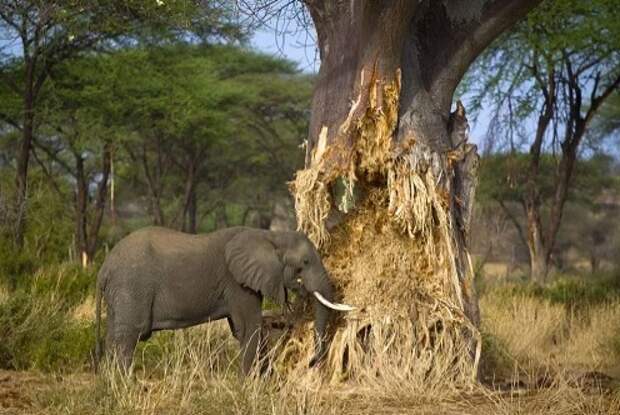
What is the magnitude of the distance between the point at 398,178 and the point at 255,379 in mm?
1975

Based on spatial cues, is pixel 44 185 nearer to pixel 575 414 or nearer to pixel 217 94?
pixel 217 94

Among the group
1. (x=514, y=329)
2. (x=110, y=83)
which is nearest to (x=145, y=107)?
(x=110, y=83)

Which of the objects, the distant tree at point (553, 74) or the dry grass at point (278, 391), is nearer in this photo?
the dry grass at point (278, 391)

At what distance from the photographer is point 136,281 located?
762cm

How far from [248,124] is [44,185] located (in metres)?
7.18

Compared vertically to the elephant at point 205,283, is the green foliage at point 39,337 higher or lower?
lower

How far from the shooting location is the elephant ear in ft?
25.4

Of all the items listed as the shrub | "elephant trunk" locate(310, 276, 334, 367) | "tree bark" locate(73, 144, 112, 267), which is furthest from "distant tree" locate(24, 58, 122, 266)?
"elephant trunk" locate(310, 276, 334, 367)

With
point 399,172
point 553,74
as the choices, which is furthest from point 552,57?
point 399,172

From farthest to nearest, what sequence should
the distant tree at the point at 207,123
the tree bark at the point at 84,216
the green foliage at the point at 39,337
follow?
the distant tree at the point at 207,123 < the tree bark at the point at 84,216 < the green foliage at the point at 39,337

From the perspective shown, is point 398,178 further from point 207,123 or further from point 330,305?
point 207,123

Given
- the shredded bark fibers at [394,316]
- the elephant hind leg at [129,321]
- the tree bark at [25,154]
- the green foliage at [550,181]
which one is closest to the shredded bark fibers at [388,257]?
the shredded bark fibers at [394,316]

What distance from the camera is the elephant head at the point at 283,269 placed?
749 cm

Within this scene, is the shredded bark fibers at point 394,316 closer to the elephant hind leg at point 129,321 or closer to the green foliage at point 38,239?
the elephant hind leg at point 129,321
